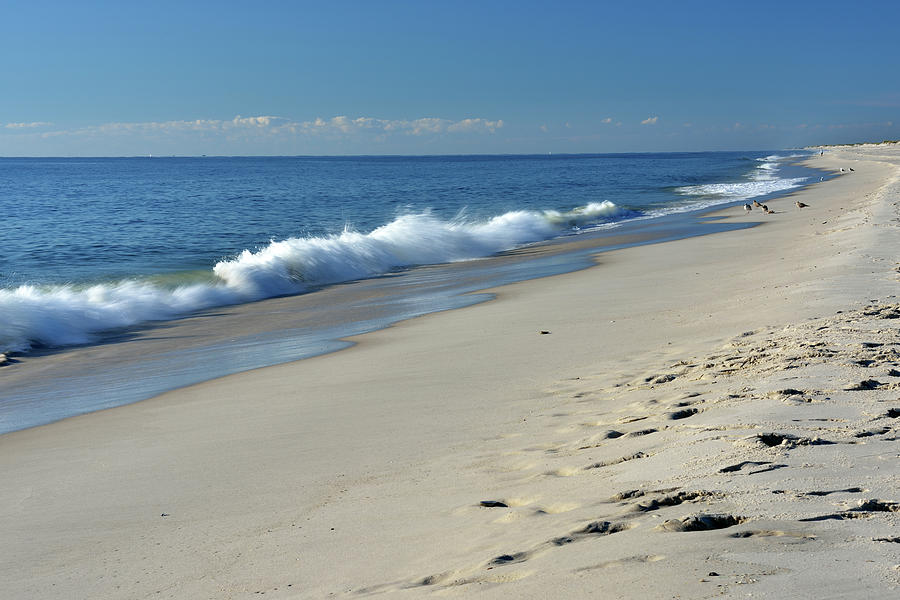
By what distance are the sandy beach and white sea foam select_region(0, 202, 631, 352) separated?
4.69m

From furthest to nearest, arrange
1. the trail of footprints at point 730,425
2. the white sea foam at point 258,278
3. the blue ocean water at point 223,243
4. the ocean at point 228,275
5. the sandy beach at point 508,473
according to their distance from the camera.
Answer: the blue ocean water at point 223,243 < the white sea foam at point 258,278 < the ocean at point 228,275 < the trail of footprints at point 730,425 < the sandy beach at point 508,473

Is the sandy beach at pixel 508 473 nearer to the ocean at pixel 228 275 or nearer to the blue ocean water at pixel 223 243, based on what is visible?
the ocean at pixel 228 275

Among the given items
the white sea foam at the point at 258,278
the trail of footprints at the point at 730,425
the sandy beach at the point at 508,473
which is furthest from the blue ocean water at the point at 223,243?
the trail of footprints at the point at 730,425

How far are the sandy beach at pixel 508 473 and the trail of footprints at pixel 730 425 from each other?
0.06 feet

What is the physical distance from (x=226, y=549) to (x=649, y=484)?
204 cm

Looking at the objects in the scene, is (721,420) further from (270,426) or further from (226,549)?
(270,426)

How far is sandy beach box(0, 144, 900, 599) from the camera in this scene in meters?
2.83

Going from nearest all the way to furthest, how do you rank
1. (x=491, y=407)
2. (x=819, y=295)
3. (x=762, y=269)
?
(x=491, y=407), (x=819, y=295), (x=762, y=269)

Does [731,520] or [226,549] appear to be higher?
[731,520]

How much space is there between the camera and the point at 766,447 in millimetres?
3730

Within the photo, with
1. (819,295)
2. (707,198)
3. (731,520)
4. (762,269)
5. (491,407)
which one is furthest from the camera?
(707,198)

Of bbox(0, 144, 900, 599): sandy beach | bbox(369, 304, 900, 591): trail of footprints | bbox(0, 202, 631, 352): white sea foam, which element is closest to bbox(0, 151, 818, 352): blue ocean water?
bbox(0, 202, 631, 352): white sea foam

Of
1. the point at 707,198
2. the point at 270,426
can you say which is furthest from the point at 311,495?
the point at 707,198

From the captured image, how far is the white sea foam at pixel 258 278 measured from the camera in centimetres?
1060
